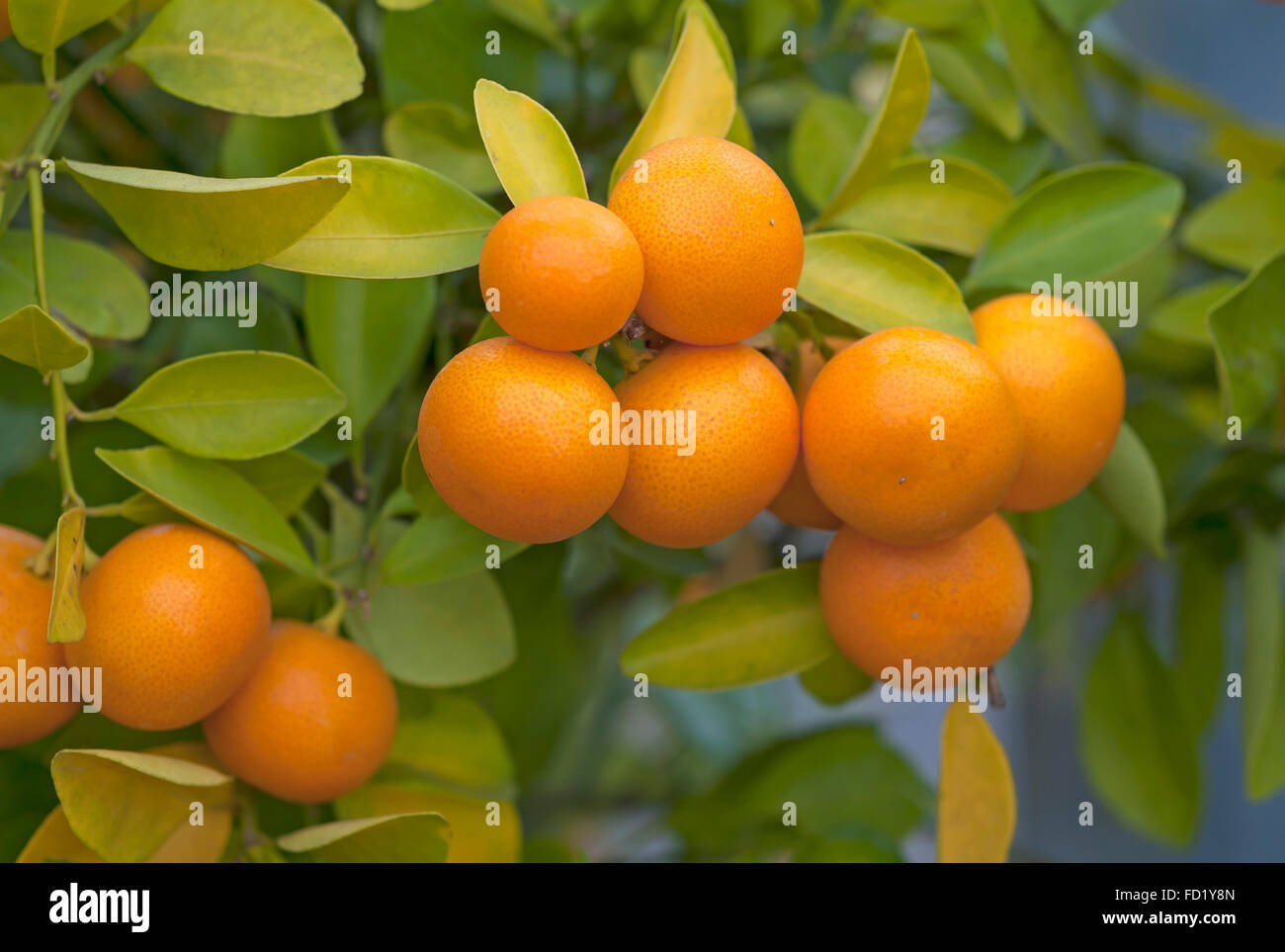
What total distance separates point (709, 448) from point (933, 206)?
0.74ft

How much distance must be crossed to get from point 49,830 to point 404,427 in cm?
26

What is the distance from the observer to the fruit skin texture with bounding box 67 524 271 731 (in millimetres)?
418

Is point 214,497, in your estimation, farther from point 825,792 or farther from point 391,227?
point 825,792

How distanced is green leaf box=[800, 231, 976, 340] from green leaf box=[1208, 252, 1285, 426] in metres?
0.13

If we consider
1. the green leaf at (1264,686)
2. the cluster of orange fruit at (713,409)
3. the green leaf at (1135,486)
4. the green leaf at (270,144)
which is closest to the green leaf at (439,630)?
the cluster of orange fruit at (713,409)

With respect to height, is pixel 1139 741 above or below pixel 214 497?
below

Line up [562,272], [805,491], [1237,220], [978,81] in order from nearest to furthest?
[562,272] < [805,491] < [978,81] < [1237,220]

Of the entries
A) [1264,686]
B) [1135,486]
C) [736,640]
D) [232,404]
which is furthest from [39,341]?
[1264,686]

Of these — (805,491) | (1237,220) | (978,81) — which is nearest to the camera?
(805,491)

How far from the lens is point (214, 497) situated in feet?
1.47

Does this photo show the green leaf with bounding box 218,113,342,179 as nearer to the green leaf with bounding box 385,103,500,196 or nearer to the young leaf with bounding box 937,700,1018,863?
the green leaf with bounding box 385,103,500,196
